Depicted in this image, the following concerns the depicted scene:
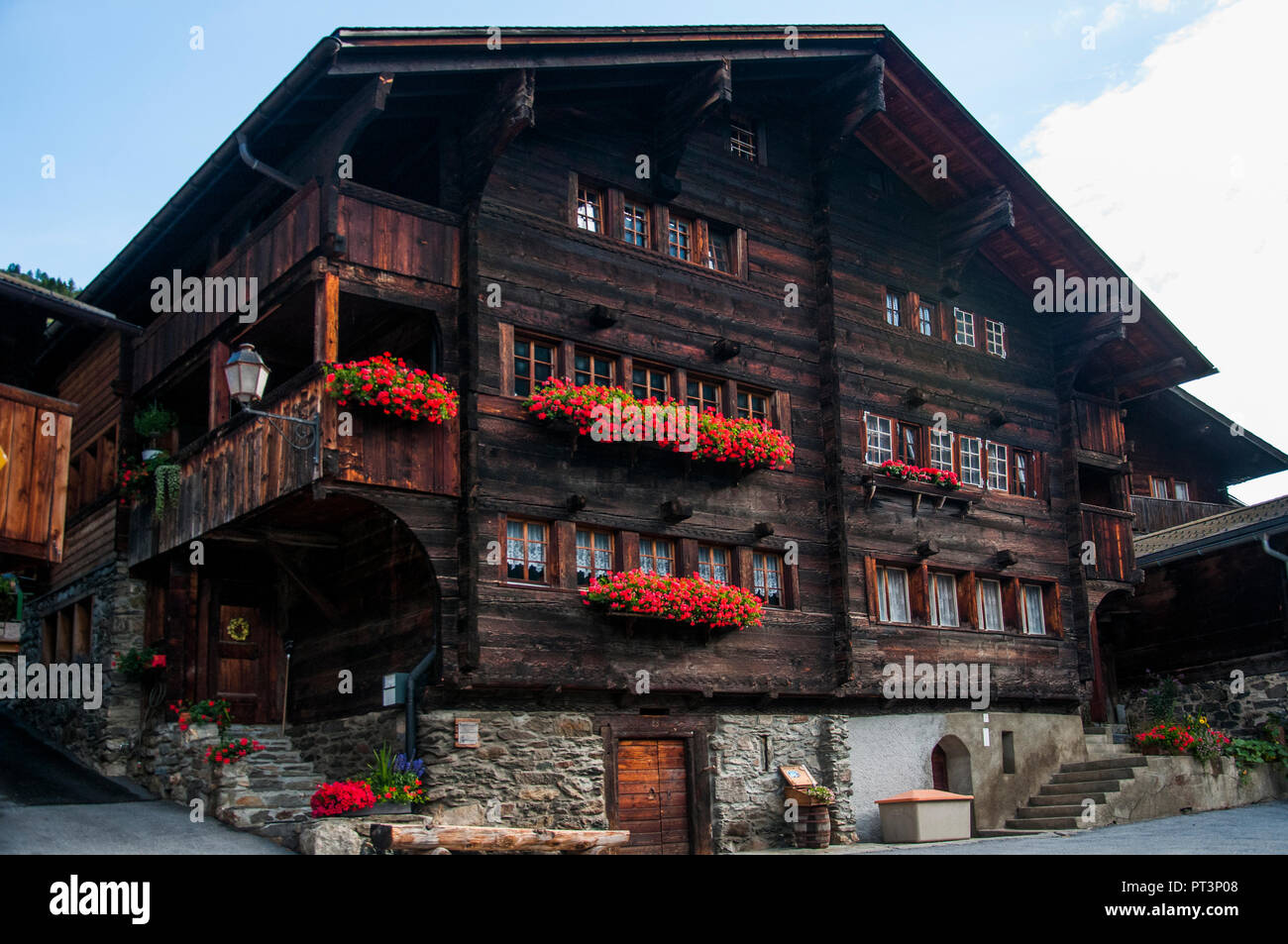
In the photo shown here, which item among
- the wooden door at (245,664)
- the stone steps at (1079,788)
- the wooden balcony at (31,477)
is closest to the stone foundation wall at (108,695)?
the wooden door at (245,664)

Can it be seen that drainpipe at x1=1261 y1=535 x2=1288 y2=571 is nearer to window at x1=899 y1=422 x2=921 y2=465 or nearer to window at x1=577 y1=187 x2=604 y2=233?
window at x1=899 y1=422 x2=921 y2=465

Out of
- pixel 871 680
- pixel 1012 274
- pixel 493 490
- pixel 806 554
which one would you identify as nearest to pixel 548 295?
pixel 493 490

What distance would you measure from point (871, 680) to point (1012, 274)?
952 cm

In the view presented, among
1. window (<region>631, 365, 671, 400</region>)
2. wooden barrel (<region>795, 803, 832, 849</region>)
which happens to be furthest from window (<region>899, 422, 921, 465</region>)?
wooden barrel (<region>795, 803, 832, 849</region>)

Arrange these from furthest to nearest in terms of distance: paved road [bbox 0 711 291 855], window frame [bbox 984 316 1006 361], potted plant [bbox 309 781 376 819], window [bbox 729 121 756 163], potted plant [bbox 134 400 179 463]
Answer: window frame [bbox 984 316 1006 361] < window [bbox 729 121 756 163] < potted plant [bbox 134 400 179 463] < potted plant [bbox 309 781 376 819] < paved road [bbox 0 711 291 855]

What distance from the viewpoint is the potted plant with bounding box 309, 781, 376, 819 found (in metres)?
15.4

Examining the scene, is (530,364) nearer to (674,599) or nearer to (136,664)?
(674,599)

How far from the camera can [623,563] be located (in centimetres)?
1809

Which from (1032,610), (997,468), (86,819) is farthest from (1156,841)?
(86,819)

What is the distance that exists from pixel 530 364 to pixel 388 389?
2.71 metres

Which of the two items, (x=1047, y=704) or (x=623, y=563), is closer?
(x=623, y=563)

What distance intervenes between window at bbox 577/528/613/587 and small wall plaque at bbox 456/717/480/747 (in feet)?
8.06

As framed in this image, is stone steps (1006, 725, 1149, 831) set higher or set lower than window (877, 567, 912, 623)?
lower
